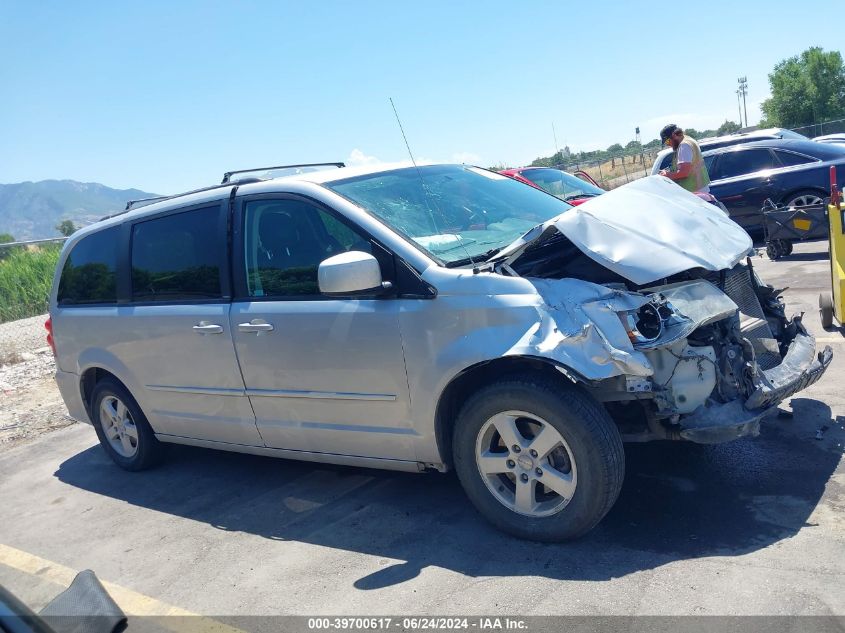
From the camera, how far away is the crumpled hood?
355cm

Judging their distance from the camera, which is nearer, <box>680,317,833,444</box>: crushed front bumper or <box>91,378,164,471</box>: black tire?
<box>680,317,833,444</box>: crushed front bumper

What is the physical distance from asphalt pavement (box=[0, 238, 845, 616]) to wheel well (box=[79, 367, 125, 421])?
29.3 inches

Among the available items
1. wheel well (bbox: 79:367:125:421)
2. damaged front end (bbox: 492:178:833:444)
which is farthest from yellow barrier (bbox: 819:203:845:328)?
wheel well (bbox: 79:367:125:421)

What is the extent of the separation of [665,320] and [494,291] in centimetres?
81

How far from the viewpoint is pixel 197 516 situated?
4691mm

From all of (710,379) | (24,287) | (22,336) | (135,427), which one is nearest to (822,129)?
(24,287)

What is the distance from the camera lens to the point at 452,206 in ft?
14.5

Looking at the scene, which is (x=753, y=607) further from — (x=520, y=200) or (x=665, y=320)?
(x=520, y=200)

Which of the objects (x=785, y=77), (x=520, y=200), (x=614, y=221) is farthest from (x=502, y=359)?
(x=785, y=77)

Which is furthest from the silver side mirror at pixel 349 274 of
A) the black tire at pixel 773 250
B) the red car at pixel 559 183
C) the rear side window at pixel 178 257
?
the black tire at pixel 773 250

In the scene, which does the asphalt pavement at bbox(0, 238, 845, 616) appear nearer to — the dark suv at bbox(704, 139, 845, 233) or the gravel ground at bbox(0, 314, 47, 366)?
the dark suv at bbox(704, 139, 845, 233)

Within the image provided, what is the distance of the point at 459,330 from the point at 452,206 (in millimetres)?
1118

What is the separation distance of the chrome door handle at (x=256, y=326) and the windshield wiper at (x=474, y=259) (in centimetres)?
118

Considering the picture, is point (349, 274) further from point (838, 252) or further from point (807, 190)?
point (807, 190)
